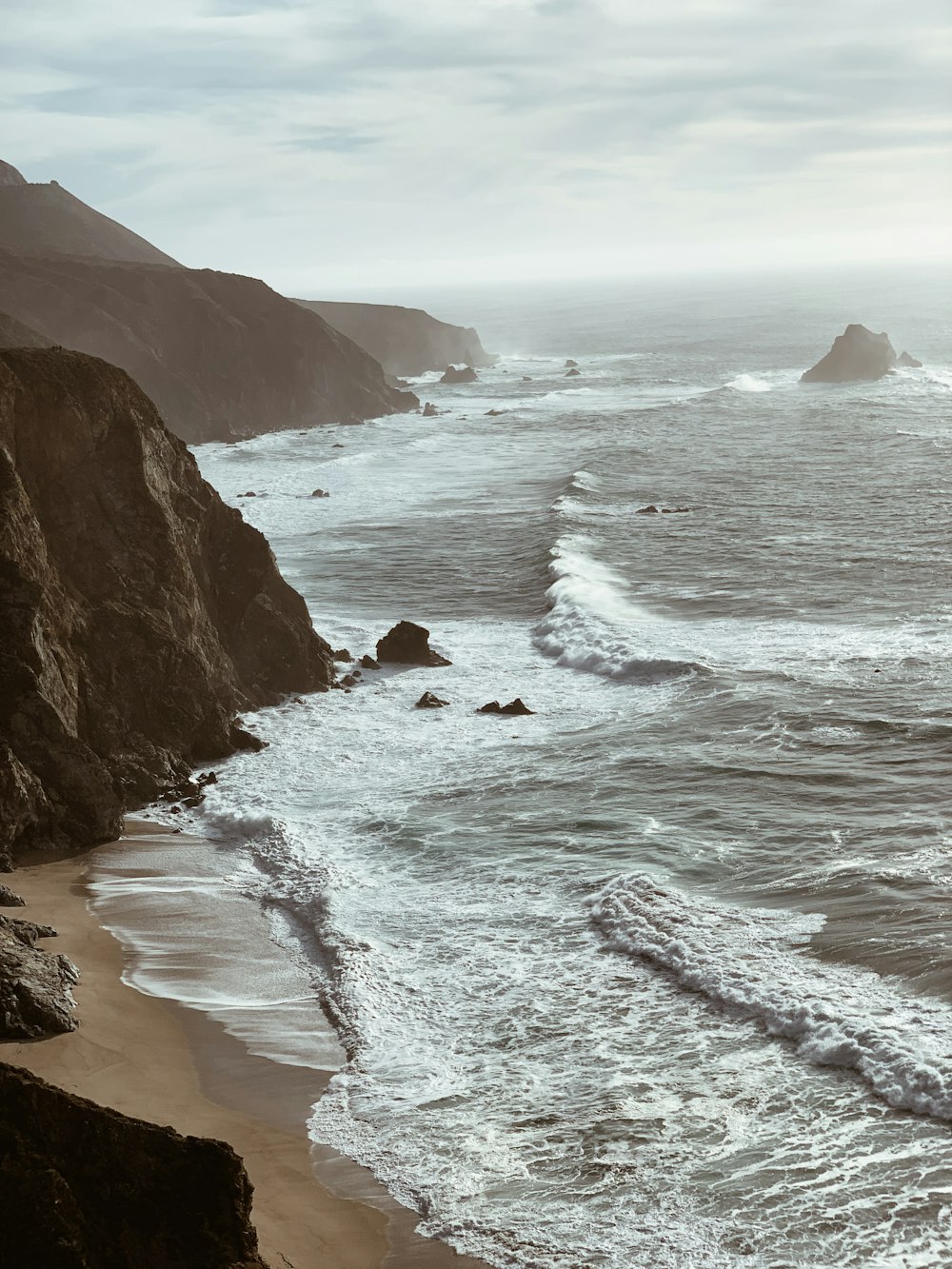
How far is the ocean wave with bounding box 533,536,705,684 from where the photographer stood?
29.4 metres

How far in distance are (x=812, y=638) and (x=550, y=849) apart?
14.3 meters

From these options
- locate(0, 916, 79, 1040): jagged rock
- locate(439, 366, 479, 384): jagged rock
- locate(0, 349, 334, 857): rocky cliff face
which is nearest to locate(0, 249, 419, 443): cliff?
locate(439, 366, 479, 384): jagged rock

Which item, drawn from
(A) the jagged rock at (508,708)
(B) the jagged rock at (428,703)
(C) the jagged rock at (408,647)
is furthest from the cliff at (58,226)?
(A) the jagged rock at (508,708)

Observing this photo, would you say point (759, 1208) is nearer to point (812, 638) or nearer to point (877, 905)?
point (877, 905)

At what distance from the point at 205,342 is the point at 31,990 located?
79740 millimetres

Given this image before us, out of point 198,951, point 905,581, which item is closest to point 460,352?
point 905,581

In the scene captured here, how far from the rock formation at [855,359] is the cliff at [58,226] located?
208ft

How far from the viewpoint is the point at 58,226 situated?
4567 inches

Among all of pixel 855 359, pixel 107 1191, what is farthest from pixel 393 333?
pixel 107 1191

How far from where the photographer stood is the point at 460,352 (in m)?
142

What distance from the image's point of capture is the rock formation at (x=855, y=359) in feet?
329

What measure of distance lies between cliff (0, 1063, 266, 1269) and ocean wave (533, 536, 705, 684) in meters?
21.4

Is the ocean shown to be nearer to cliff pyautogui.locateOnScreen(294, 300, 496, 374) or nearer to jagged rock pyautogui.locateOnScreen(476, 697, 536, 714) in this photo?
jagged rock pyautogui.locateOnScreen(476, 697, 536, 714)

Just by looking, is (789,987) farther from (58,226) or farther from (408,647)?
(58,226)
